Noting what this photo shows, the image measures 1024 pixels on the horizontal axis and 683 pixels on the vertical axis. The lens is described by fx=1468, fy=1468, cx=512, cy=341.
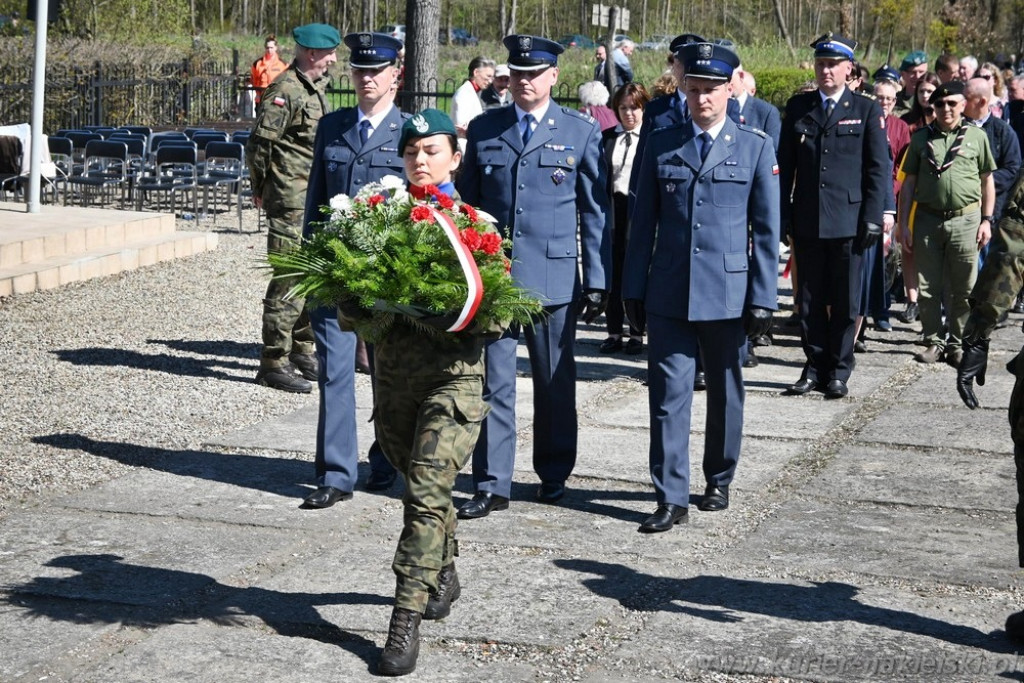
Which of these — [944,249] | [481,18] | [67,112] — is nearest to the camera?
[944,249]

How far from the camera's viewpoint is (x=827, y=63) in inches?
361

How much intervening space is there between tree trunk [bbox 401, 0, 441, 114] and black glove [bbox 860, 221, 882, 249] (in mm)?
5157

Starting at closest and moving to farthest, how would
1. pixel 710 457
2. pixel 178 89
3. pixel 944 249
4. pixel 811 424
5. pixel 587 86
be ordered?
pixel 710 457 → pixel 811 424 → pixel 944 249 → pixel 587 86 → pixel 178 89

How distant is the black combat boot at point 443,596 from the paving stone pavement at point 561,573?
0.05 m

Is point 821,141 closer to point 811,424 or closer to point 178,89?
point 811,424

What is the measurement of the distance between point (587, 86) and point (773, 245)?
18.5 ft

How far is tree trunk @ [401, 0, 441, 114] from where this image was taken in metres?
13.2

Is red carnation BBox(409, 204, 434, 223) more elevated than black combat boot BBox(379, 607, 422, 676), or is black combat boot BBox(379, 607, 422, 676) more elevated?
red carnation BBox(409, 204, 434, 223)

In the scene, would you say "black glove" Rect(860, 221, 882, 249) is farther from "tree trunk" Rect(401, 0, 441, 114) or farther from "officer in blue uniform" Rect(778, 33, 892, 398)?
"tree trunk" Rect(401, 0, 441, 114)

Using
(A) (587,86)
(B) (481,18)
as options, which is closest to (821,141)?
(A) (587,86)

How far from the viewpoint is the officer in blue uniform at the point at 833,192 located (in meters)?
9.20

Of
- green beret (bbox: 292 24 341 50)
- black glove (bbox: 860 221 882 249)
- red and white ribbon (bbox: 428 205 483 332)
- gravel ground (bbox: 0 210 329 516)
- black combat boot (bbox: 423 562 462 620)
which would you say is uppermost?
green beret (bbox: 292 24 341 50)

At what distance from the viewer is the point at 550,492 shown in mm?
6809

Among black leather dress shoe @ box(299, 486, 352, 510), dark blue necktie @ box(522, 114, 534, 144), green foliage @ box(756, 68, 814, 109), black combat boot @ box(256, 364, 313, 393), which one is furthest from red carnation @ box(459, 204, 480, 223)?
green foliage @ box(756, 68, 814, 109)
